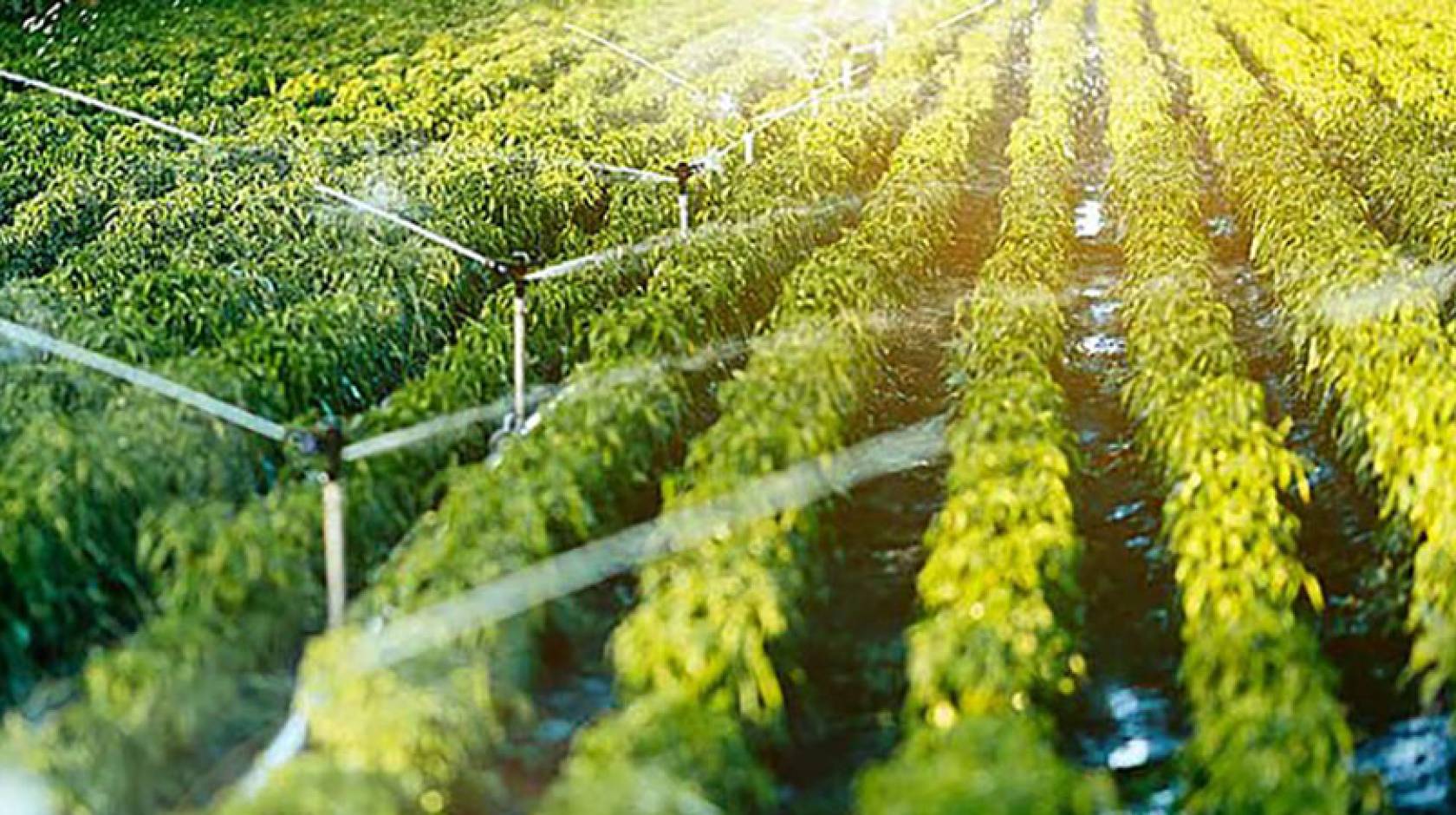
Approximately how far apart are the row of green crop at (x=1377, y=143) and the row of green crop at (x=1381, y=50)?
44cm

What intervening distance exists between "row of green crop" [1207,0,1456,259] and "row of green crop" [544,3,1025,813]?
5.39 m

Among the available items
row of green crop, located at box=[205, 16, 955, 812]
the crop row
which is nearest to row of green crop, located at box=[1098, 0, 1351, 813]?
row of green crop, located at box=[205, 16, 955, 812]

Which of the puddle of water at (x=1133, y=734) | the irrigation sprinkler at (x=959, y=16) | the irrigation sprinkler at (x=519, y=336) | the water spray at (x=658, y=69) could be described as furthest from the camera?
the irrigation sprinkler at (x=959, y=16)

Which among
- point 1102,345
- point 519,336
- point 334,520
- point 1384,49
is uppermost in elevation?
point 334,520

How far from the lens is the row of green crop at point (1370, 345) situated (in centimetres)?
840

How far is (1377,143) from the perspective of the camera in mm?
19328

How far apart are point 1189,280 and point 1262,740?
21.9ft

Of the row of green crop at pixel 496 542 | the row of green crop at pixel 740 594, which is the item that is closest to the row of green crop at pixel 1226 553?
the row of green crop at pixel 740 594

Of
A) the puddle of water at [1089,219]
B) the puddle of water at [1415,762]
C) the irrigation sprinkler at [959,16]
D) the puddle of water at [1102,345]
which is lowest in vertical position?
the irrigation sprinkler at [959,16]

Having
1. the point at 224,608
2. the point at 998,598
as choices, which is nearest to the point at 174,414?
the point at 224,608

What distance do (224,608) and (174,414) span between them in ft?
7.12

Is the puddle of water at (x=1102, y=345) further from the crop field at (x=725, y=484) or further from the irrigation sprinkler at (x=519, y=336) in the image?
the irrigation sprinkler at (x=519, y=336)

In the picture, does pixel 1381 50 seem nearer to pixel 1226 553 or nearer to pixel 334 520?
pixel 1226 553

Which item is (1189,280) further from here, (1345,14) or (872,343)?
(1345,14)
